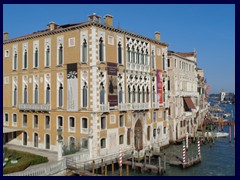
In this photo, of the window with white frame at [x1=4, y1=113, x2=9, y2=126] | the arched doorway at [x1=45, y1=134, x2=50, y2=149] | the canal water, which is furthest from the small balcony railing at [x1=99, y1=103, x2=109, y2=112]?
the window with white frame at [x1=4, y1=113, x2=9, y2=126]

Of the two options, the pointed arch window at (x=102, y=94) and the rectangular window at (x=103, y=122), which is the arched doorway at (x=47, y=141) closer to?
the rectangular window at (x=103, y=122)

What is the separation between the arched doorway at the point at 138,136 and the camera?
2577 cm

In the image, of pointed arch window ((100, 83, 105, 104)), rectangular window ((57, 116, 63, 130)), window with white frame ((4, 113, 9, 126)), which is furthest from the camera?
window with white frame ((4, 113, 9, 126))

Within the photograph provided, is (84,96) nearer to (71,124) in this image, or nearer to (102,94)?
(102,94)

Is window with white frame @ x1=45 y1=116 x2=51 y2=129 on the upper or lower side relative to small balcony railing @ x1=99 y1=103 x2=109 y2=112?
lower

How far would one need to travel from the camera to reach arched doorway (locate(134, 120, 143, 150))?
84.6 feet

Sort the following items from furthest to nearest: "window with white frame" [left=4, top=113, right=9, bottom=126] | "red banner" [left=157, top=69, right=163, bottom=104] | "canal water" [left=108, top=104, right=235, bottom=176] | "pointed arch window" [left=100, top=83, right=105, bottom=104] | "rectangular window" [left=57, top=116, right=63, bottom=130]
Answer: "red banner" [left=157, top=69, right=163, bottom=104] < "window with white frame" [left=4, top=113, right=9, bottom=126] < "rectangular window" [left=57, top=116, right=63, bottom=130] < "pointed arch window" [left=100, top=83, right=105, bottom=104] < "canal water" [left=108, top=104, right=235, bottom=176]

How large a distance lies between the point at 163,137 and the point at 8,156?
48.7 ft

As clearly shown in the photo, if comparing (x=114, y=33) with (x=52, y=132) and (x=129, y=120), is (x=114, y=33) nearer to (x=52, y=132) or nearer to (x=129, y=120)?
(x=129, y=120)

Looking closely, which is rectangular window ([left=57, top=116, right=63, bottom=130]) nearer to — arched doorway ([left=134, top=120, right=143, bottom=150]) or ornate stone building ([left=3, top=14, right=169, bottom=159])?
ornate stone building ([left=3, top=14, right=169, bottom=159])

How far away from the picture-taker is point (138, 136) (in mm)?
26125

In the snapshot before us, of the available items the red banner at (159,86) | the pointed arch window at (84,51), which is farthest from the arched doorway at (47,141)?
the red banner at (159,86)

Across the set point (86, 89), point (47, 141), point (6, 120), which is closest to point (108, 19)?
point (86, 89)

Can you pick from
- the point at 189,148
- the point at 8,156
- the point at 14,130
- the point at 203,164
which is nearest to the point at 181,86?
the point at 189,148
